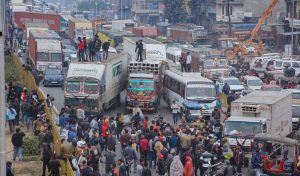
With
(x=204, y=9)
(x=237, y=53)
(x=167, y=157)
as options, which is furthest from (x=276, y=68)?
(x=204, y=9)

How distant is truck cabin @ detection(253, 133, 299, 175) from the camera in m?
29.9

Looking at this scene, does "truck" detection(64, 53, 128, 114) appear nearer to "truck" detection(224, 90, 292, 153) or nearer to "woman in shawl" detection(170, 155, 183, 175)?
"truck" detection(224, 90, 292, 153)

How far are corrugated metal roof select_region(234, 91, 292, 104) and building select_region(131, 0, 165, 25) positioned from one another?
4625 inches

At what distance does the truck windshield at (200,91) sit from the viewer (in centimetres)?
4366

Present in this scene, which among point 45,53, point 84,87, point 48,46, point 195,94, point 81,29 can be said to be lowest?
point 195,94

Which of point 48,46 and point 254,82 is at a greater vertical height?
point 48,46

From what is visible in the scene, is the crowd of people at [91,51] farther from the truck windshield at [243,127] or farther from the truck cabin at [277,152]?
the truck cabin at [277,152]

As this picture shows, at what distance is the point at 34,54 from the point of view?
59.1 meters

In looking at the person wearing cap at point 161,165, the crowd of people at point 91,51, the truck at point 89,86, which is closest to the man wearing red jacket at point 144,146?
the person wearing cap at point 161,165

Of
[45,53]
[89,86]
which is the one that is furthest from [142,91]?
[45,53]

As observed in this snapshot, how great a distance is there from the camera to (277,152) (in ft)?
102

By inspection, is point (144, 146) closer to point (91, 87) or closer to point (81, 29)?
point (91, 87)

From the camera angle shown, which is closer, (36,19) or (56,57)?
(56,57)

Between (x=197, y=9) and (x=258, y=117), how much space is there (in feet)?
307
